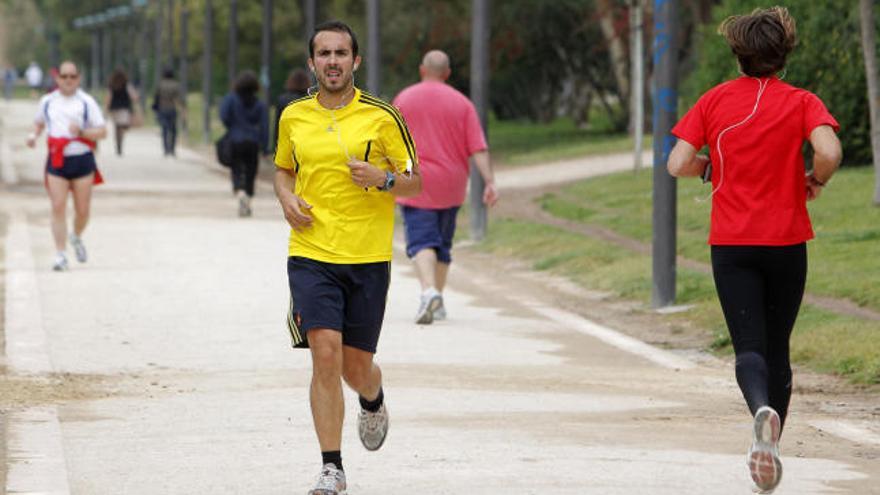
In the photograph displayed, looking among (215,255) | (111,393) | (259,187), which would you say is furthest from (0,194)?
(111,393)

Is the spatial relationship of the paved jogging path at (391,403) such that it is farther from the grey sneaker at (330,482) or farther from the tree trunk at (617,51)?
the tree trunk at (617,51)

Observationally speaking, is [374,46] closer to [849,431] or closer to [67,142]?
[67,142]

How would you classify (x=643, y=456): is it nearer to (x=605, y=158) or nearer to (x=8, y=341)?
(x=8, y=341)

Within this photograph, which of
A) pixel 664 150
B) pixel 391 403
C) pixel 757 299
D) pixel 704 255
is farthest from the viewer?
pixel 704 255

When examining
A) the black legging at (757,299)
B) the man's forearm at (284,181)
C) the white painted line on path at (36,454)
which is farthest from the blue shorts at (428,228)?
the black legging at (757,299)

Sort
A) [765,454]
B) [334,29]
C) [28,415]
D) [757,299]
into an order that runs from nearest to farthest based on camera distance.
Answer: [765,454]
[757,299]
[334,29]
[28,415]

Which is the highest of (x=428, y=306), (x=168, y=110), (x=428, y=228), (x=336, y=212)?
(x=336, y=212)

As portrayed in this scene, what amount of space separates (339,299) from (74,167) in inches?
429

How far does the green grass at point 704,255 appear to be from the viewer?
12.3 meters

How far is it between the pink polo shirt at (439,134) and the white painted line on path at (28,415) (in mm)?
2577

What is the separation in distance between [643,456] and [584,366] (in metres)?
3.32

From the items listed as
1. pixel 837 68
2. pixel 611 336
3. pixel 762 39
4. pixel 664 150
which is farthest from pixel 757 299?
pixel 837 68

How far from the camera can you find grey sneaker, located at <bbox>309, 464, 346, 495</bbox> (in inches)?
297

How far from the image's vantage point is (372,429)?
8250mm
